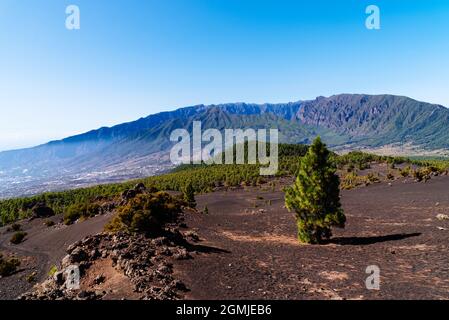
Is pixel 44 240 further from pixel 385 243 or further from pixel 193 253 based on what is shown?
pixel 385 243

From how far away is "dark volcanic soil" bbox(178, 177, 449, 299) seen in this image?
1579 cm

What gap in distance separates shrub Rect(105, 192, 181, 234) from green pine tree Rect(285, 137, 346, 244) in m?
10.4

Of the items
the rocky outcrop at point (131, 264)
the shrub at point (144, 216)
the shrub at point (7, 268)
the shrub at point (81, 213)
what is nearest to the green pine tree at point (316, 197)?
the rocky outcrop at point (131, 264)

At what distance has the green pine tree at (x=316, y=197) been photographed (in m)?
26.6

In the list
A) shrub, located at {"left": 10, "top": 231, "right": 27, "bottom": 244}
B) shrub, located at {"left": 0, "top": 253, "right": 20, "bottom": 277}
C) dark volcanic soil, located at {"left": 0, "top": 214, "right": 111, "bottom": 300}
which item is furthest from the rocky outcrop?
shrub, located at {"left": 10, "top": 231, "right": 27, "bottom": 244}

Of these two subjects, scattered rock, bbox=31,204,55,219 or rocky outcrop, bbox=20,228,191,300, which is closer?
rocky outcrop, bbox=20,228,191,300

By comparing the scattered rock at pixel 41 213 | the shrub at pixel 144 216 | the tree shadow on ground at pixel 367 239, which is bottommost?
the scattered rock at pixel 41 213

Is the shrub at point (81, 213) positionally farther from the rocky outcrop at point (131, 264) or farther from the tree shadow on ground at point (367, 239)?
the tree shadow on ground at point (367, 239)

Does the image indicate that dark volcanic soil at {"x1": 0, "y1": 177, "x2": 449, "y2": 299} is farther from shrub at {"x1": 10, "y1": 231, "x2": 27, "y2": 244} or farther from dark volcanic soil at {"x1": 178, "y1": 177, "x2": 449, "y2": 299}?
shrub at {"x1": 10, "y1": 231, "x2": 27, "y2": 244}

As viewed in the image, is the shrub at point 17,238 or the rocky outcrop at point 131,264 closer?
the rocky outcrop at point 131,264

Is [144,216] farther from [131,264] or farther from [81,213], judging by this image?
[81,213]

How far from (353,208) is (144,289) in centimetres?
3779

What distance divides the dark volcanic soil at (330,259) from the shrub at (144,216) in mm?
4397
